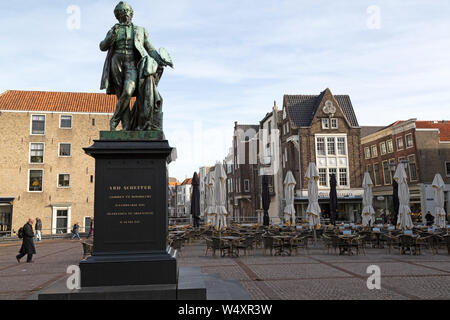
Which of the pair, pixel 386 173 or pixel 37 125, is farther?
pixel 386 173

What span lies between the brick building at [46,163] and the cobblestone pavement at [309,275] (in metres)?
20.5

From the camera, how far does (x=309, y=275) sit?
9508 millimetres

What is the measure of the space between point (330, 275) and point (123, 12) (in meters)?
7.77

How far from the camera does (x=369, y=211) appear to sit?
21.7 meters

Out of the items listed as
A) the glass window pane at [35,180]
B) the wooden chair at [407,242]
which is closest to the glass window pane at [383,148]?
the wooden chair at [407,242]

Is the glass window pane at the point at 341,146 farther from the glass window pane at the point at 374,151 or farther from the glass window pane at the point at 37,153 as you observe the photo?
the glass window pane at the point at 37,153

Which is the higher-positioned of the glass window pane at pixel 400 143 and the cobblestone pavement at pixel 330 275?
the glass window pane at pixel 400 143

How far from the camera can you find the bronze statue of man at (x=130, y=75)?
6.42 metres

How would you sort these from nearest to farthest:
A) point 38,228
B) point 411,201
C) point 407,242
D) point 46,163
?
point 407,242, point 38,228, point 46,163, point 411,201

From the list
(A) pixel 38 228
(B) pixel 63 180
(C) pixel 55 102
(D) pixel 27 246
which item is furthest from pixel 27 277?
(C) pixel 55 102

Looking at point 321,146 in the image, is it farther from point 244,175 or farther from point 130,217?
point 130,217

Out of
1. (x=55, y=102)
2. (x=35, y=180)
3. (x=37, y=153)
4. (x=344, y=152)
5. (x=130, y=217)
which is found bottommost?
(x=130, y=217)

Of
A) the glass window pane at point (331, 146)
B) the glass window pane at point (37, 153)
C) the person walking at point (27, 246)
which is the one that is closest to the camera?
the person walking at point (27, 246)
